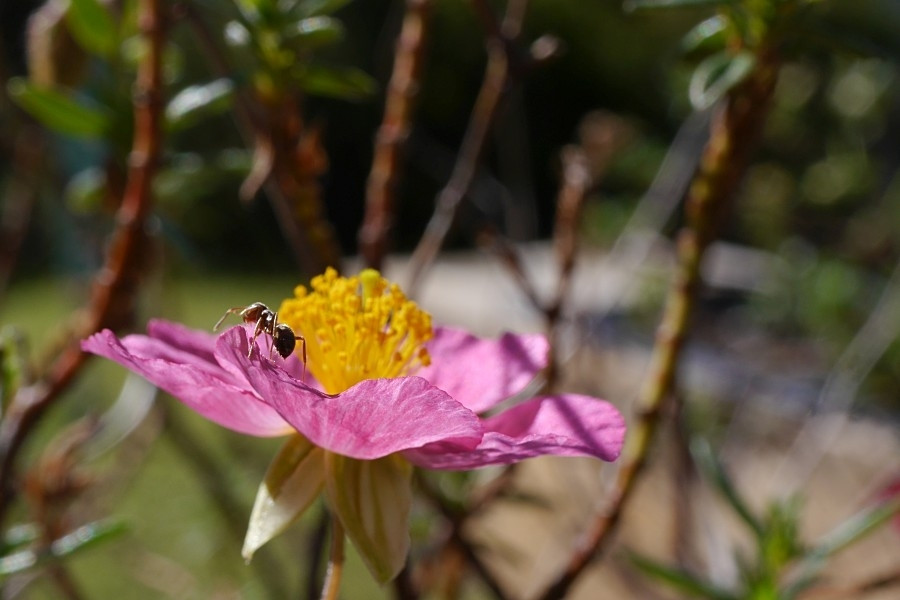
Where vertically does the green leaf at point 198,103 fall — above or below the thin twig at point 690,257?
above

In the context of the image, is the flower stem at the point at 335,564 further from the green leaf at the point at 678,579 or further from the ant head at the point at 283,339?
the green leaf at the point at 678,579

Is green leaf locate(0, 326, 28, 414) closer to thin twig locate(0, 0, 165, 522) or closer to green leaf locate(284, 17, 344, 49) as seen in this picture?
thin twig locate(0, 0, 165, 522)

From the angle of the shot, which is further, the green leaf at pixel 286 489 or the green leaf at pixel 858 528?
the green leaf at pixel 858 528

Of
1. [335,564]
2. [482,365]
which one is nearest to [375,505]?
[335,564]

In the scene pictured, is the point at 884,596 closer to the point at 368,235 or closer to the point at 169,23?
the point at 368,235

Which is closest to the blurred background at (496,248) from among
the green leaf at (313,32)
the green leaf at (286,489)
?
the green leaf at (313,32)

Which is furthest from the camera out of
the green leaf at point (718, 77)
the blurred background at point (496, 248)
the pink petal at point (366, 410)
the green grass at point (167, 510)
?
the green grass at point (167, 510)
